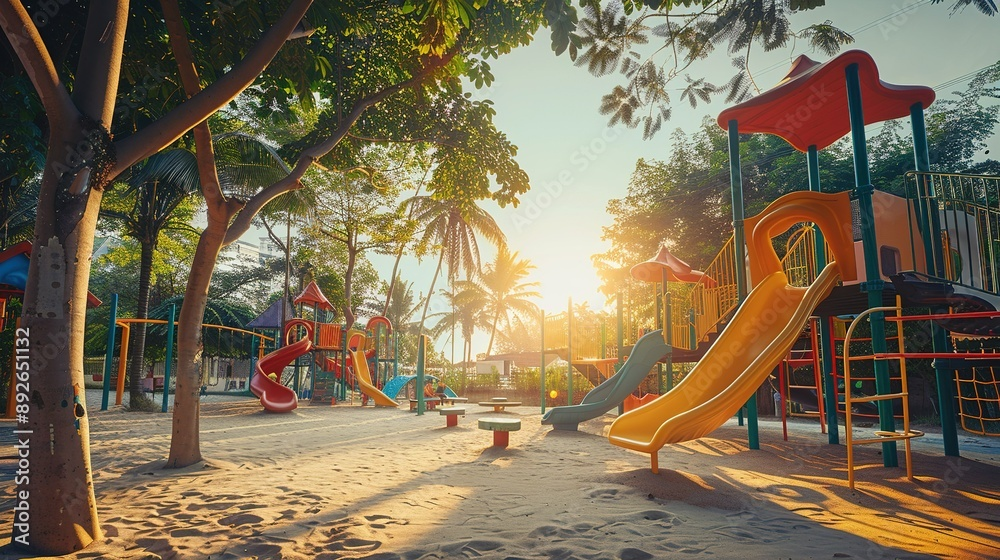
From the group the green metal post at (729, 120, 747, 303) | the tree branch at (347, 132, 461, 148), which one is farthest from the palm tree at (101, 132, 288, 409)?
the green metal post at (729, 120, 747, 303)

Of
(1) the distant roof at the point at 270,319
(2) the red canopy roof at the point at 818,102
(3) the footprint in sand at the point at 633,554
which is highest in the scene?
(2) the red canopy roof at the point at 818,102

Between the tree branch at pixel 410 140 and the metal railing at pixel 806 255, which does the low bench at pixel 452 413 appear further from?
the metal railing at pixel 806 255

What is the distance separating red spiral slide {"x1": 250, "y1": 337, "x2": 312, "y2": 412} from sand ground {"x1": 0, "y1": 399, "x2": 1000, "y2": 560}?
20.0 feet

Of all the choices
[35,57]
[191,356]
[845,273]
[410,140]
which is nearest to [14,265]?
[191,356]

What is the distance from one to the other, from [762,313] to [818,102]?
3613mm

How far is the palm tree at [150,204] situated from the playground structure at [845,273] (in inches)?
489

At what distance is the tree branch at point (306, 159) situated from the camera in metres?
6.25

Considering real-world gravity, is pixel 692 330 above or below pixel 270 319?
below

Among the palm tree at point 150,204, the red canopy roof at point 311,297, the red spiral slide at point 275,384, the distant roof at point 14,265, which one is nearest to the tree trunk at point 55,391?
the distant roof at point 14,265

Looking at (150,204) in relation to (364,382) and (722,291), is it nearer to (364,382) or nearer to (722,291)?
(364,382)

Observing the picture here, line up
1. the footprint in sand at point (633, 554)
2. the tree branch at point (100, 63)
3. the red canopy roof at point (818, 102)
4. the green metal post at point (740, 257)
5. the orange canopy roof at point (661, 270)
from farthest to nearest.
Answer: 1. the orange canopy roof at point (661, 270)
2. the green metal post at point (740, 257)
3. the red canopy roof at point (818, 102)
4. the tree branch at point (100, 63)
5. the footprint in sand at point (633, 554)

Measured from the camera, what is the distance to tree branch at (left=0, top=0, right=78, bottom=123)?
10.2ft

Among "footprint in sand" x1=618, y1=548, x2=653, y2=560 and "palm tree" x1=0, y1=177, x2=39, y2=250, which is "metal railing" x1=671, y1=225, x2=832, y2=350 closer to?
"footprint in sand" x1=618, y1=548, x2=653, y2=560

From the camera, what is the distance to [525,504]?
4.38 metres
